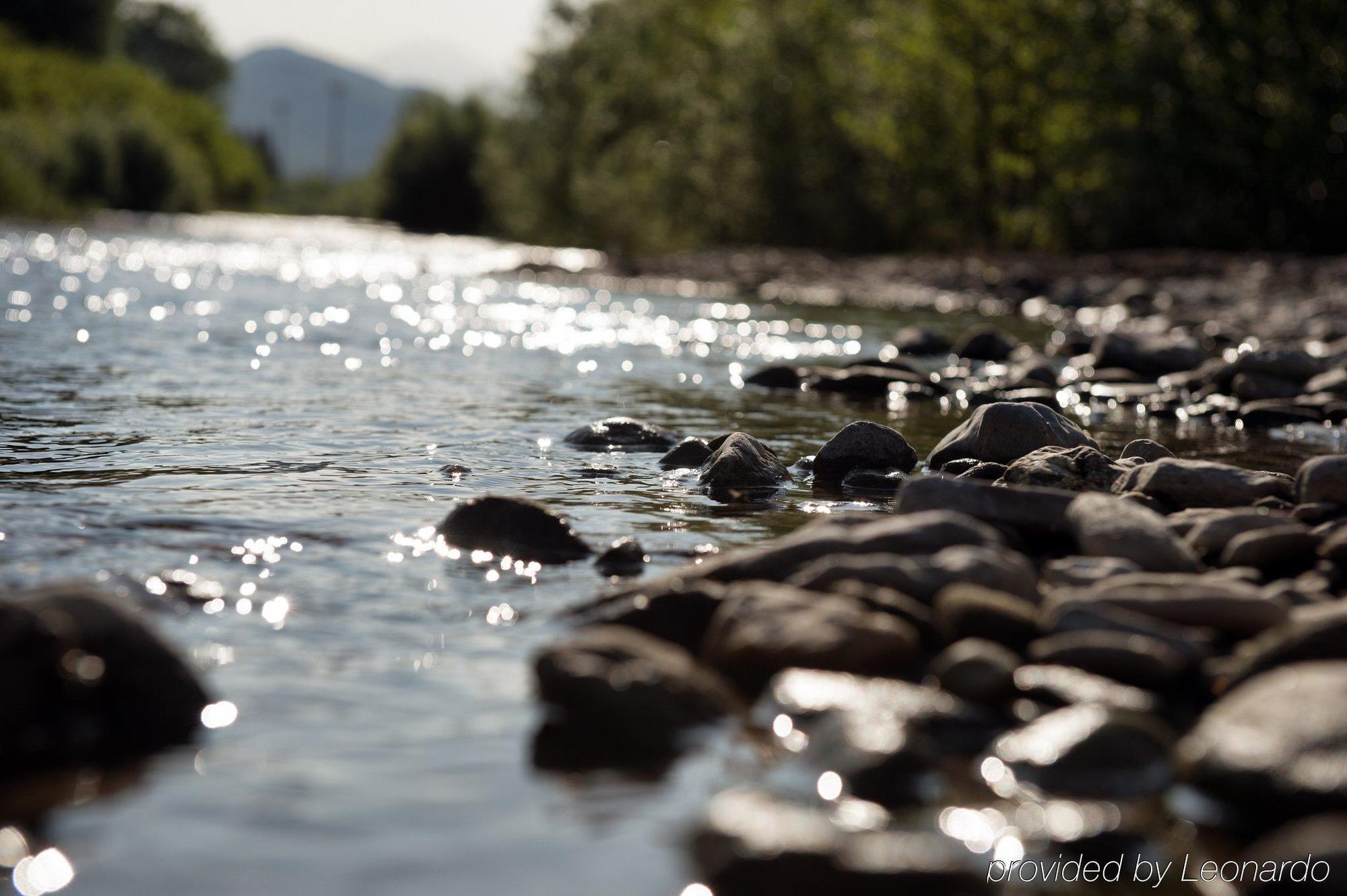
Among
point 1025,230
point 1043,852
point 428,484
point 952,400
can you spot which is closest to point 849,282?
point 1025,230

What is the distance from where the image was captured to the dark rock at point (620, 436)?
8102 millimetres

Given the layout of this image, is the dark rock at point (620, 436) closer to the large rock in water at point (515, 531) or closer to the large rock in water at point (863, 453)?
the large rock in water at point (863, 453)

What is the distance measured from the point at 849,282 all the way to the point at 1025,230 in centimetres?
775

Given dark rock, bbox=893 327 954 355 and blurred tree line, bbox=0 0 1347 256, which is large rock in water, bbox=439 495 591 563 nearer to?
dark rock, bbox=893 327 954 355

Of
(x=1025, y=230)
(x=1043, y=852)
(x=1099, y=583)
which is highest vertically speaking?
(x=1025, y=230)

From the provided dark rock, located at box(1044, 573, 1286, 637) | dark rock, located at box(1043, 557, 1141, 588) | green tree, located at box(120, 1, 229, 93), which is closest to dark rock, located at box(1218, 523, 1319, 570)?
dark rock, located at box(1043, 557, 1141, 588)

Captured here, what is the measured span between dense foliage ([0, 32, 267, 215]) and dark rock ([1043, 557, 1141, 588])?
41598 mm

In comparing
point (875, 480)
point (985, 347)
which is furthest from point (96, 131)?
point (875, 480)

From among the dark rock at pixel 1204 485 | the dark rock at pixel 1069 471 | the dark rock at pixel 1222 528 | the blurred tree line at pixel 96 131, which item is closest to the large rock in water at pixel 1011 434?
the dark rock at pixel 1069 471

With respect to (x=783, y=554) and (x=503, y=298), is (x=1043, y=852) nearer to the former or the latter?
(x=783, y=554)

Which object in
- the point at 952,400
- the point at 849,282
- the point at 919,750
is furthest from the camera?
the point at 849,282

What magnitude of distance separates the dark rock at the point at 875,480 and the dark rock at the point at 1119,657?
3.22m

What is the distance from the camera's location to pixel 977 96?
32.4m

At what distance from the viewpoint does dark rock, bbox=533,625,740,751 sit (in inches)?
132
